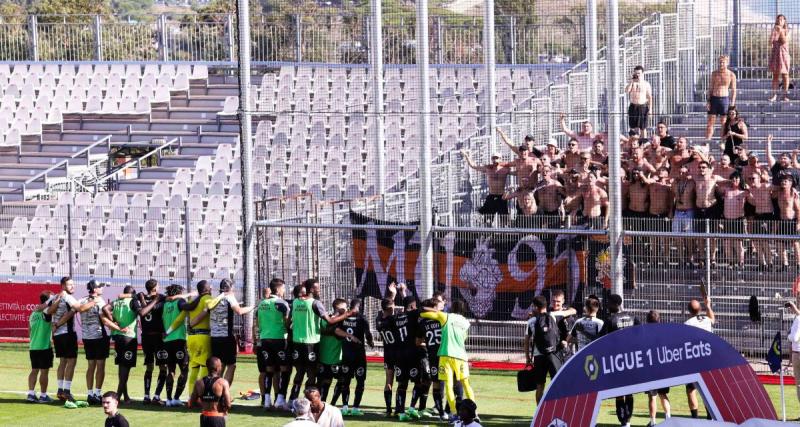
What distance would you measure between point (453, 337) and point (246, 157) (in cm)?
622

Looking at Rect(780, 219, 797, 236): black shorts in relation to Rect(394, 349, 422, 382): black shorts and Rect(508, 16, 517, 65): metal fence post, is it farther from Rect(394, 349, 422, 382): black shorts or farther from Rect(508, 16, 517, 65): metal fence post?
Rect(508, 16, 517, 65): metal fence post

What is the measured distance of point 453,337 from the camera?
53.3 feet

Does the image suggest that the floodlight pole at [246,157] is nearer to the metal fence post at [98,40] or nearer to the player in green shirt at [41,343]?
the player in green shirt at [41,343]

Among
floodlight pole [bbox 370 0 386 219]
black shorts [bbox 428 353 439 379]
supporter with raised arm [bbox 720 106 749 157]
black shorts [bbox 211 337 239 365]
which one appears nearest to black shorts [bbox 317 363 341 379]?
black shorts [bbox 211 337 239 365]

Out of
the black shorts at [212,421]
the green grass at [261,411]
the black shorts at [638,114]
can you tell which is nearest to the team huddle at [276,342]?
the green grass at [261,411]

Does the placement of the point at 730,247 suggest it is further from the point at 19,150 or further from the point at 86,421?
the point at 19,150

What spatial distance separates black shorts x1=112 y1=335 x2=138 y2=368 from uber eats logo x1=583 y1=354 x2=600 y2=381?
849cm

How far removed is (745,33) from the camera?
2442cm

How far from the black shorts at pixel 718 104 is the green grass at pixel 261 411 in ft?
19.4

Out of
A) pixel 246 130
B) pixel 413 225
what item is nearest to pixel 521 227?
pixel 413 225

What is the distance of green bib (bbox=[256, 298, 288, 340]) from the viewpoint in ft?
57.8

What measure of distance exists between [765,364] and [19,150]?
20.7 metres

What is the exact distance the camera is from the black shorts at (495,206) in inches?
862

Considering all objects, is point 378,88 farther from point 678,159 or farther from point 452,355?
point 452,355
